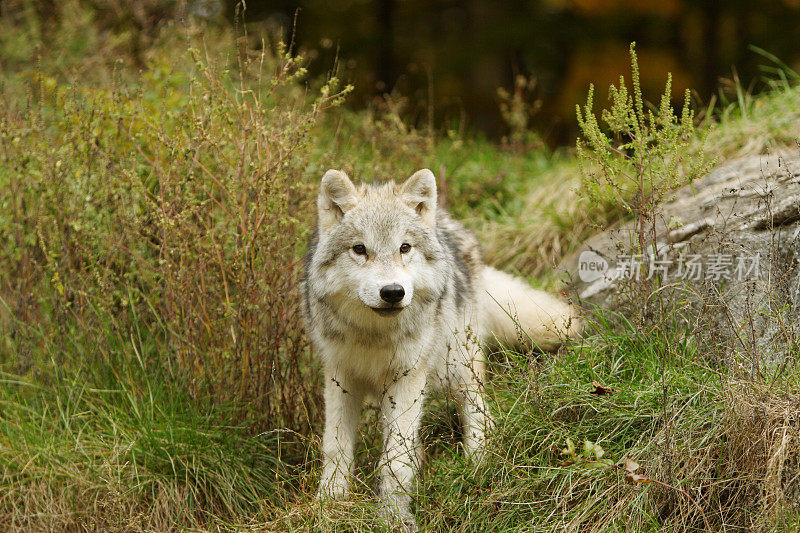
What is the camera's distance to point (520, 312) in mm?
4844

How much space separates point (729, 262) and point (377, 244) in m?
2.25

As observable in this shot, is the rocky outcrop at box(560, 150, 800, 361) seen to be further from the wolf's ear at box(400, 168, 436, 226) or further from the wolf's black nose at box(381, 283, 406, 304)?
the wolf's black nose at box(381, 283, 406, 304)

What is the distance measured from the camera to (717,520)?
3.39 m

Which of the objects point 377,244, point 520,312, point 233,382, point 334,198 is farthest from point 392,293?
point 520,312

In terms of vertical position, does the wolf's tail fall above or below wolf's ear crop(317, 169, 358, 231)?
below

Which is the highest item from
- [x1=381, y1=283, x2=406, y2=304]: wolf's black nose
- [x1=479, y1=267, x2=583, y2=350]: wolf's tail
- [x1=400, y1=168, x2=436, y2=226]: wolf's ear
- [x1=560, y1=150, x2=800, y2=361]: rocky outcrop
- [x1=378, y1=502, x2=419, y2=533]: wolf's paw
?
[x1=400, y1=168, x2=436, y2=226]: wolf's ear

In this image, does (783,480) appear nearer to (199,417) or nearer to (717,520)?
(717,520)

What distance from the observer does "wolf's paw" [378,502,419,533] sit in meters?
3.64

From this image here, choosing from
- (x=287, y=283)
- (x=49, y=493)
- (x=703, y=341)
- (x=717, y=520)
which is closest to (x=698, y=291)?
(x=703, y=341)

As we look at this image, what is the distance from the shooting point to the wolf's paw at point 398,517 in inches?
143

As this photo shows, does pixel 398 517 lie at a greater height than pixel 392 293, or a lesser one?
lesser

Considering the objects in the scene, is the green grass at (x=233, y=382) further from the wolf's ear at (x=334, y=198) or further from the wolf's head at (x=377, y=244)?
the wolf's head at (x=377, y=244)

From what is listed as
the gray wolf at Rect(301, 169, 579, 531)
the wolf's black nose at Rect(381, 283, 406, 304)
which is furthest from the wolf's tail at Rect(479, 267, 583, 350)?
the wolf's black nose at Rect(381, 283, 406, 304)

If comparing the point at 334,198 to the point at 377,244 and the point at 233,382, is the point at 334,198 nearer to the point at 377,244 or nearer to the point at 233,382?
the point at 377,244
